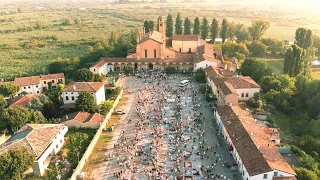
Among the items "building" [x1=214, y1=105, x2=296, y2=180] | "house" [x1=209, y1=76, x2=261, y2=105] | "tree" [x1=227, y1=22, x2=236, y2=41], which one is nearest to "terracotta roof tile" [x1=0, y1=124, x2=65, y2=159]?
"building" [x1=214, y1=105, x2=296, y2=180]

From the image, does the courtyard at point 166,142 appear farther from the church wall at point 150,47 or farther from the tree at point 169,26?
the tree at point 169,26

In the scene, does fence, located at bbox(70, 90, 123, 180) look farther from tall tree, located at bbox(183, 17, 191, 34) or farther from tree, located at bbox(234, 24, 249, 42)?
tree, located at bbox(234, 24, 249, 42)

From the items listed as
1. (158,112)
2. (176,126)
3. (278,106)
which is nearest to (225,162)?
(176,126)

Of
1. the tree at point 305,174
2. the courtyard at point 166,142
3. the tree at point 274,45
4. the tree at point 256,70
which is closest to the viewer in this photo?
the tree at point 305,174

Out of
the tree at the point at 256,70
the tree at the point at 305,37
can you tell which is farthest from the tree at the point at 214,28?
the tree at the point at 256,70

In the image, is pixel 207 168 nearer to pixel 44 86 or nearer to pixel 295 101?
pixel 295 101

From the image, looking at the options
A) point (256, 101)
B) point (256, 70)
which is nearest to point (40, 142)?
point (256, 101)
